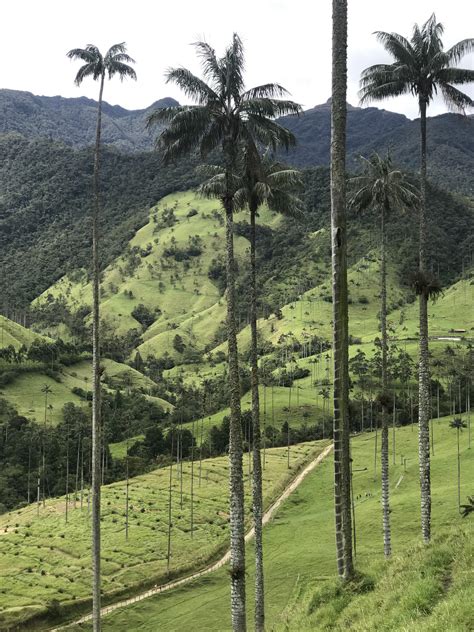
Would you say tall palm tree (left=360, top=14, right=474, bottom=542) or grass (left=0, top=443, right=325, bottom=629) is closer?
tall palm tree (left=360, top=14, right=474, bottom=542)

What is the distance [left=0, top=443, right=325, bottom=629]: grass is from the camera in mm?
65438

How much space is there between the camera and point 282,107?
28.5 metres

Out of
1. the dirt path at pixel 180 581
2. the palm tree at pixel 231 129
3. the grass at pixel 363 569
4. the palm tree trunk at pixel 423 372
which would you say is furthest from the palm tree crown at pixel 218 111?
the dirt path at pixel 180 581

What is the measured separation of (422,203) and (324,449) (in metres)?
111

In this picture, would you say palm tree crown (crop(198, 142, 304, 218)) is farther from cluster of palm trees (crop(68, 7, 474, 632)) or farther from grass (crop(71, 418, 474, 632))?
grass (crop(71, 418, 474, 632))

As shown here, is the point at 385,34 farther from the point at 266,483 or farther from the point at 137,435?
the point at 137,435

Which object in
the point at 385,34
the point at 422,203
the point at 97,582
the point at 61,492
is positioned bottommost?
the point at 61,492

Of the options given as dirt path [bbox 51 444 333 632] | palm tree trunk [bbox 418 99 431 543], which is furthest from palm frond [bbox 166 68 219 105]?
dirt path [bbox 51 444 333 632]

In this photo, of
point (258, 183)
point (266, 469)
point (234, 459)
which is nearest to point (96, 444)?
point (234, 459)

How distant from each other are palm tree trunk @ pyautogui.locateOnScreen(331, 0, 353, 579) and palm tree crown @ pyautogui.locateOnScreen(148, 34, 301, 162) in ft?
28.5

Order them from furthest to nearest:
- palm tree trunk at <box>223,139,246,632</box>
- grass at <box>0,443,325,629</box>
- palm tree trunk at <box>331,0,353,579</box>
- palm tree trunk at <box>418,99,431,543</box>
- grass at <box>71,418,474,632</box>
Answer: grass at <box>0,443,325,629</box>, palm tree trunk at <box>418,99,431,543</box>, palm tree trunk at <box>223,139,246,632</box>, palm tree trunk at <box>331,0,353,579</box>, grass at <box>71,418,474,632</box>

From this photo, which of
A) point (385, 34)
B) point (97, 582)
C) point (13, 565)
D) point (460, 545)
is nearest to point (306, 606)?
point (460, 545)

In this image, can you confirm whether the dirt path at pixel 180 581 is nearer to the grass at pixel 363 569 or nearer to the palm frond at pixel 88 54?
the grass at pixel 363 569

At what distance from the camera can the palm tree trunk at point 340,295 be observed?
18.2 m
